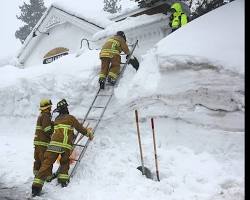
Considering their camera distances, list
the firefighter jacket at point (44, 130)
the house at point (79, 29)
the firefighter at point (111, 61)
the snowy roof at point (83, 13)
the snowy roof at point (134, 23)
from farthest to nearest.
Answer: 1. the snowy roof at point (83, 13)
2. the house at point (79, 29)
3. the snowy roof at point (134, 23)
4. the firefighter at point (111, 61)
5. the firefighter jacket at point (44, 130)

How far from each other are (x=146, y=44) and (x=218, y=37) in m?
4.36

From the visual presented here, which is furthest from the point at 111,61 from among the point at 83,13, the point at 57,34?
the point at 57,34

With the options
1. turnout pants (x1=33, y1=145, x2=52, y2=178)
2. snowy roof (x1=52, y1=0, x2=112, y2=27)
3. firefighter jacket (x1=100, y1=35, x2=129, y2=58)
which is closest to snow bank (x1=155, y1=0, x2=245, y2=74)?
firefighter jacket (x1=100, y1=35, x2=129, y2=58)

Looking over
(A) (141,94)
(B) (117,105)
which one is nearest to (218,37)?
(A) (141,94)

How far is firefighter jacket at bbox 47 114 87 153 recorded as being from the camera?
23.2 ft

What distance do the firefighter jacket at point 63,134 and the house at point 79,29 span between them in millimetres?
4185

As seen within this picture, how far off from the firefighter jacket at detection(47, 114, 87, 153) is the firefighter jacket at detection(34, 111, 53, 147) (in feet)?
1.94

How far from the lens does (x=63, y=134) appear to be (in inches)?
282

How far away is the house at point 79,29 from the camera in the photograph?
11711 mm

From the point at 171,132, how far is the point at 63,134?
2251 millimetres

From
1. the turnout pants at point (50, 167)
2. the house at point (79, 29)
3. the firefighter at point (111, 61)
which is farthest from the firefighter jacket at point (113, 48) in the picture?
the turnout pants at point (50, 167)

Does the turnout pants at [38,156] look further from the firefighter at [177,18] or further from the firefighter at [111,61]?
the firefighter at [177,18]

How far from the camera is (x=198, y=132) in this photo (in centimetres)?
713

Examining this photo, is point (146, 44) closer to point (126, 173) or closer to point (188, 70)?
point (188, 70)
